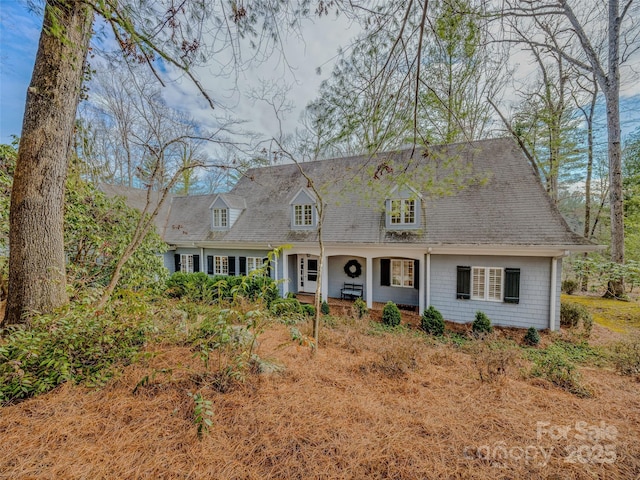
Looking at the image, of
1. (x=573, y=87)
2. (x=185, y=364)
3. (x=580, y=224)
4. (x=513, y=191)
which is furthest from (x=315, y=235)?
(x=580, y=224)

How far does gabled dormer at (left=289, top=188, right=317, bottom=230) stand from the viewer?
37.9 feet

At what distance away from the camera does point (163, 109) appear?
848 cm

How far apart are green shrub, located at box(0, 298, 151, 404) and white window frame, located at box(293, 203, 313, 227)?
28.1 feet

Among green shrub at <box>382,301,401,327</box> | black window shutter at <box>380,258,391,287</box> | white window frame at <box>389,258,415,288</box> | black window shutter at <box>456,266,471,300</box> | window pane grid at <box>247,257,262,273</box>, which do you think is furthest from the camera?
window pane grid at <box>247,257,262,273</box>

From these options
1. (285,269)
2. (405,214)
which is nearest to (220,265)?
A: (285,269)

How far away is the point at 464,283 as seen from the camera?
887 cm

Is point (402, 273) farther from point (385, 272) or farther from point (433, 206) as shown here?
point (433, 206)

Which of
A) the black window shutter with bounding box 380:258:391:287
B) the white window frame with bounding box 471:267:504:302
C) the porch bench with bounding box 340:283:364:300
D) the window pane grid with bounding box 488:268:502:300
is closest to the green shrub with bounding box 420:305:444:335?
the white window frame with bounding box 471:267:504:302

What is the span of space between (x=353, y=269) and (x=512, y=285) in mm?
5783

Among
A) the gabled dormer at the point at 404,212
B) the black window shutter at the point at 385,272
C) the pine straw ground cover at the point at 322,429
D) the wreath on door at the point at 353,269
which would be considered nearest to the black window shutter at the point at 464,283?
the gabled dormer at the point at 404,212

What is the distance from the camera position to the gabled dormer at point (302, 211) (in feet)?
37.9

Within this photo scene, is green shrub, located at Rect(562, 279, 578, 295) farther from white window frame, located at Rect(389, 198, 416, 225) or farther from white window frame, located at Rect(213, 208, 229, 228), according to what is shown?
white window frame, located at Rect(213, 208, 229, 228)

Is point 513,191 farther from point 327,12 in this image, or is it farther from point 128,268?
point 128,268

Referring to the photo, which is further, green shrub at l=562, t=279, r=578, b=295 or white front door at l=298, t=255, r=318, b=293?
green shrub at l=562, t=279, r=578, b=295
